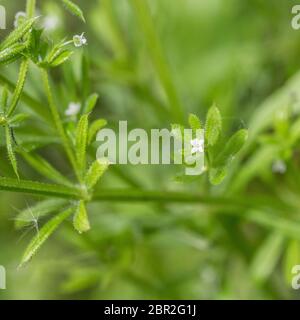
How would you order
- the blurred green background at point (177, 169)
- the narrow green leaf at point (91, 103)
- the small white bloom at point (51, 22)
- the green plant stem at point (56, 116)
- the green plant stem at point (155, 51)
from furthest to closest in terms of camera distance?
the small white bloom at point (51, 22), the blurred green background at point (177, 169), the green plant stem at point (155, 51), the narrow green leaf at point (91, 103), the green plant stem at point (56, 116)

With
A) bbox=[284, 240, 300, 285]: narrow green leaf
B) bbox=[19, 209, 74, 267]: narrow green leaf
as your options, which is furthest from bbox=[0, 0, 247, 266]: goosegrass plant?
bbox=[284, 240, 300, 285]: narrow green leaf

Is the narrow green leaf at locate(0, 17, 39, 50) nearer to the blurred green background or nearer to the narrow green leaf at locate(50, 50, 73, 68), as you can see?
the narrow green leaf at locate(50, 50, 73, 68)

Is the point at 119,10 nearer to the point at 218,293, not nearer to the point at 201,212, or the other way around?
the point at 201,212

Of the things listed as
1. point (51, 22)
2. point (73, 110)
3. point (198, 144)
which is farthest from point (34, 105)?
point (51, 22)

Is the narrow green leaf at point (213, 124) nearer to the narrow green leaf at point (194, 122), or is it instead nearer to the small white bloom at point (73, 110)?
the narrow green leaf at point (194, 122)

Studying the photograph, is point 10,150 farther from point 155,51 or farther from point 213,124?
point 155,51

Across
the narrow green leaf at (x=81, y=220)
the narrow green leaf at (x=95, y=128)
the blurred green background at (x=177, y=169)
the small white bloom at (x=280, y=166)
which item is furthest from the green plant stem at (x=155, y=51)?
the narrow green leaf at (x=81, y=220)
